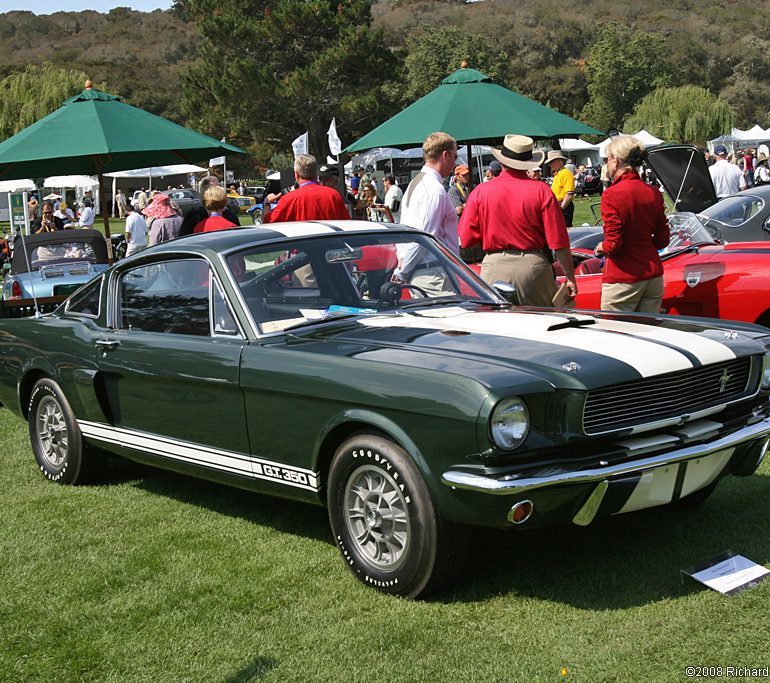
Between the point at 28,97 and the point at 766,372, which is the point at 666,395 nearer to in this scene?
the point at 766,372

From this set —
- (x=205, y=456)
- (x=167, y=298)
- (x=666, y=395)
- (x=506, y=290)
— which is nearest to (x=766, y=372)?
(x=666, y=395)

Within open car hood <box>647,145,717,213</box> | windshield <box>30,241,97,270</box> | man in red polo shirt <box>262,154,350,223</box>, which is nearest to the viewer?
man in red polo shirt <box>262,154,350,223</box>

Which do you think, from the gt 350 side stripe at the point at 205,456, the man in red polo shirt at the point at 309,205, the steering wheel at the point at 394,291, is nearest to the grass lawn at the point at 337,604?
the gt 350 side stripe at the point at 205,456

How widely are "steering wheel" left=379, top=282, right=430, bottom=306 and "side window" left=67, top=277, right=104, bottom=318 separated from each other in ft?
6.08

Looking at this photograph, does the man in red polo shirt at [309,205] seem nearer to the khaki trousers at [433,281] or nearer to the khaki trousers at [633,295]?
the khaki trousers at [633,295]

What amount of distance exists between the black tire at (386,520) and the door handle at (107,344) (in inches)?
72.1

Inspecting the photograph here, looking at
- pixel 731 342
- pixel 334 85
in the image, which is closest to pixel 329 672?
pixel 731 342

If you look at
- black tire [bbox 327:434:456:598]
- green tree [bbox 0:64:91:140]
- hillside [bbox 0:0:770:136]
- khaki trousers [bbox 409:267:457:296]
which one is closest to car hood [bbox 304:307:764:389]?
khaki trousers [bbox 409:267:457:296]

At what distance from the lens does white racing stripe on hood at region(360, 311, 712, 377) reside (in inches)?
161

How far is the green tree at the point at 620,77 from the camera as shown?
109 metres

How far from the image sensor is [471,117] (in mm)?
10344

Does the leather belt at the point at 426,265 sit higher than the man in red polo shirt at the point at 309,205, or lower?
lower

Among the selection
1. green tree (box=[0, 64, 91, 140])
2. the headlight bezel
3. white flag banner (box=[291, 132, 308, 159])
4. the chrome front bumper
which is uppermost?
green tree (box=[0, 64, 91, 140])

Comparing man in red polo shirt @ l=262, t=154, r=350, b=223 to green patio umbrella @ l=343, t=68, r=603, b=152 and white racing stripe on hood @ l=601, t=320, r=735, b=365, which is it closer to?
green patio umbrella @ l=343, t=68, r=603, b=152
